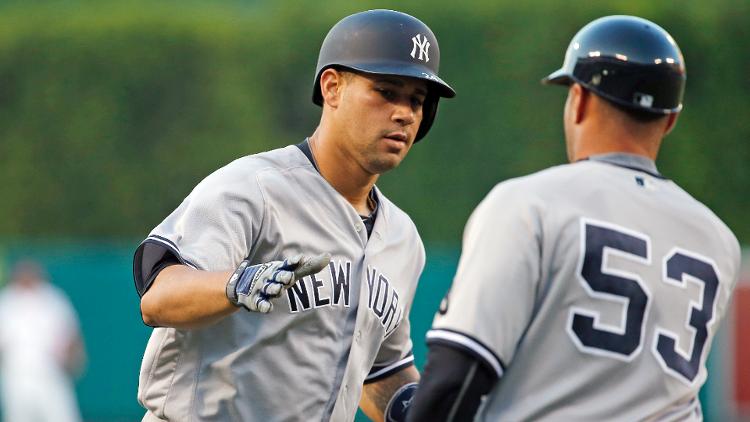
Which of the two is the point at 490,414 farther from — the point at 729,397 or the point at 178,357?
the point at 729,397

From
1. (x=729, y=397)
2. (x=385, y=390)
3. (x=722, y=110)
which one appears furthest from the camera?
(x=722, y=110)

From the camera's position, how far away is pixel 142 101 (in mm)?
21359

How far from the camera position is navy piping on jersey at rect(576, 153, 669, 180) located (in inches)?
125

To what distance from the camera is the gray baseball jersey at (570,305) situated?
2.96 meters

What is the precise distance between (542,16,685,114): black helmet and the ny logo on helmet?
94 centimetres

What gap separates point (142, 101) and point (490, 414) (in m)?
18.9

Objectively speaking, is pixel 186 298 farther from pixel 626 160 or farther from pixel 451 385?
pixel 626 160

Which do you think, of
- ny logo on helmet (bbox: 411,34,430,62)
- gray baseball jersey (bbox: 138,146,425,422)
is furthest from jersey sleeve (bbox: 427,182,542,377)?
ny logo on helmet (bbox: 411,34,430,62)

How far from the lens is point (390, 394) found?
4.55 m

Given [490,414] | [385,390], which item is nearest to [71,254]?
[385,390]

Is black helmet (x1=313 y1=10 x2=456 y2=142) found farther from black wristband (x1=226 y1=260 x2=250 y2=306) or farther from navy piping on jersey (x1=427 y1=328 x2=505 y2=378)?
navy piping on jersey (x1=427 y1=328 x2=505 y2=378)

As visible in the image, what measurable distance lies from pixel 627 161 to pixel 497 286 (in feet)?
1.69

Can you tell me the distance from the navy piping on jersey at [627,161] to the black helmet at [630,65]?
13cm

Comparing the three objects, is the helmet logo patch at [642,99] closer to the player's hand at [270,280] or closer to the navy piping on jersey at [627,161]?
the navy piping on jersey at [627,161]
